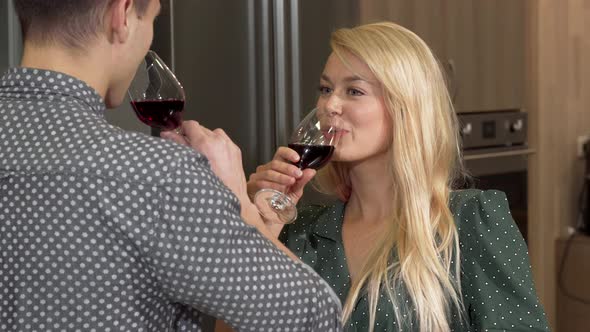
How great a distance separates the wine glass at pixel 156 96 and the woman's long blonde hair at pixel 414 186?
0.49 m

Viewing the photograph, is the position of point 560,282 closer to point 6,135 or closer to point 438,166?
point 438,166

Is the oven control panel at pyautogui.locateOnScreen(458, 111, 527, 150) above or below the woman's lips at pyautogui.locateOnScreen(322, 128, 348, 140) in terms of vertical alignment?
below

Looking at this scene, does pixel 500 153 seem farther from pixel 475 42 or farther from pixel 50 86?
pixel 50 86

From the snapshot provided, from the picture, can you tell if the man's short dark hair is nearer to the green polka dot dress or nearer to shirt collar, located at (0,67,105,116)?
shirt collar, located at (0,67,105,116)

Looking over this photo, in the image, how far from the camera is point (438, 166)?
2008 millimetres

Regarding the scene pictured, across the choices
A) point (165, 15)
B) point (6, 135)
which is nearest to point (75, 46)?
point (6, 135)

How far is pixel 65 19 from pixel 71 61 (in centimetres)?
5

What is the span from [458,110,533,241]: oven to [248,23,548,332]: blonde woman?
1178mm

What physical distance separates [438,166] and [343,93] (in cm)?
25

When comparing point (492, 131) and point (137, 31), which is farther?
point (492, 131)

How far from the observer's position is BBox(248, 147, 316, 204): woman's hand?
1.86 m

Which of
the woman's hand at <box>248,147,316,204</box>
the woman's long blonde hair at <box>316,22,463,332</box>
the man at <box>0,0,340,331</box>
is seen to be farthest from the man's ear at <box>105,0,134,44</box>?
the woman's long blonde hair at <box>316,22,463,332</box>

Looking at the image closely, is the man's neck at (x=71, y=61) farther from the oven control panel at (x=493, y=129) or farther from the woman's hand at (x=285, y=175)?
the oven control panel at (x=493, y=129)

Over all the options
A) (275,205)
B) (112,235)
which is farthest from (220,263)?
(275,205)
